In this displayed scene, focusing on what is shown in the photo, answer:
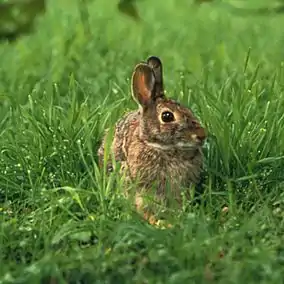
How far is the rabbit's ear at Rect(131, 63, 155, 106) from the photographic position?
568 cm

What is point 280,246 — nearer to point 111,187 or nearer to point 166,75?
point 111,187

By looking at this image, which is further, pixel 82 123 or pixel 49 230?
pixel 82 123

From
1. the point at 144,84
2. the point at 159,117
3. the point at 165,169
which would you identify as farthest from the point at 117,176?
the point at 144,84

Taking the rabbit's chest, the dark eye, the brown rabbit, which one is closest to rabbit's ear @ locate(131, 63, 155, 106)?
the brown rabbit

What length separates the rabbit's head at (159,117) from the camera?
5445mm

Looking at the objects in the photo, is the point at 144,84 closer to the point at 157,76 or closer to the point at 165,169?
the point at 157,76

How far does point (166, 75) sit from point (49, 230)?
3.32 metres

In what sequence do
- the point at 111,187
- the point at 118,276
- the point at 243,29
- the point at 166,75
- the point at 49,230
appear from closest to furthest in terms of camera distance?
the point at 118,276 < the point at 49,230 < the point at 111,187 < the point at 166,75 < the point at 243,29

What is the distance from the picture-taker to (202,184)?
561 centimetres

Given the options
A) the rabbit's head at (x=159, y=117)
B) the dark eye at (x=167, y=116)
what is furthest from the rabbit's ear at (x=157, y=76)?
the dark eye at (x=167, y=116)

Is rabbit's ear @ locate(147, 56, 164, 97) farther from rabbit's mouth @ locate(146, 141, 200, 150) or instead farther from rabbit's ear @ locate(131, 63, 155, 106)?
rabbit's mouth @ locate(146, 141, 200, 150)

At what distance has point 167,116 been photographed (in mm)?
5527

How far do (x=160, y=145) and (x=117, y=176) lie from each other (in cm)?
31

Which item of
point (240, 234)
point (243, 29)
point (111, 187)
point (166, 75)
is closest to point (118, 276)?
point (240, 234)
